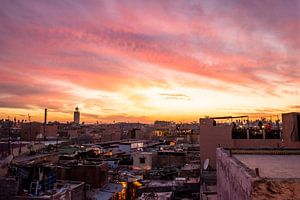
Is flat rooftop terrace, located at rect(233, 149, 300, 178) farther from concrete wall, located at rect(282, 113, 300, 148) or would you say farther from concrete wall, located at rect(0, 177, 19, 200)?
concrete wall, located at rect(0, 177, 19, 200)

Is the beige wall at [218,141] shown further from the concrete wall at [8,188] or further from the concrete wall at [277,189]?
the concrete wall at [277,189]

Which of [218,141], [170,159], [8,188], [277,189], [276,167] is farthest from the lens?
[170,159]

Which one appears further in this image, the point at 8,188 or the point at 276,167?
the point at 8,188

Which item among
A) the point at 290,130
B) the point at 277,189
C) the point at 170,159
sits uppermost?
the point at 290,130

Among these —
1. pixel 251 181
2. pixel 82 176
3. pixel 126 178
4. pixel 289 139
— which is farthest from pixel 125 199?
pixel 251 181

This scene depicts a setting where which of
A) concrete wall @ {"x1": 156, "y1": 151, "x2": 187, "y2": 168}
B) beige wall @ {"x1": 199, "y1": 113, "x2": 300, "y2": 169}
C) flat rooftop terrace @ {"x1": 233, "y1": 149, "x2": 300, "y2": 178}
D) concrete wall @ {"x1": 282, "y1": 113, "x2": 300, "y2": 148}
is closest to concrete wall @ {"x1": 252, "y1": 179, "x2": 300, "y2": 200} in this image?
flat rooftop terrace @ {"x1": 233, "y1": 149, "x2": 300, "y2": 178}

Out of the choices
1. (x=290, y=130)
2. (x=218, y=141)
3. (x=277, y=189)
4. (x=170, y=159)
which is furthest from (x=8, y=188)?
(x=170, y=159)

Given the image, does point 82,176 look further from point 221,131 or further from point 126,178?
point 221,131

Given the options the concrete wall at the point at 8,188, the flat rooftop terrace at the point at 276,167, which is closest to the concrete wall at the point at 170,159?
the concrete wall at the point at 8,188

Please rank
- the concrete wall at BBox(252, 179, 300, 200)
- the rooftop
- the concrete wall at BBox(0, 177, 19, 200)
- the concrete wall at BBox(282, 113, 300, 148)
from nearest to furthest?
the concrete wall at BBox(252, 179, 300, 200), the rooftop, the concrete wall at BBox(0, 177, 19, 200), the concrete wall at BBox(282, 113, 300, 148)

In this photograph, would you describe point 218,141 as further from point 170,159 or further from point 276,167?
point 276,167

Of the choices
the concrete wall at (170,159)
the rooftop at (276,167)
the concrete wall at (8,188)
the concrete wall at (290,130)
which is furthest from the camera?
the concrete wall at (170,159)

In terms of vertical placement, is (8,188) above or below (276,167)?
below

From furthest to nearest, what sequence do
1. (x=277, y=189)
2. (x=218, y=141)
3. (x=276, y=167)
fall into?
(x=218, y=141) < (x=276, y=167) < (x=277, y=189)
